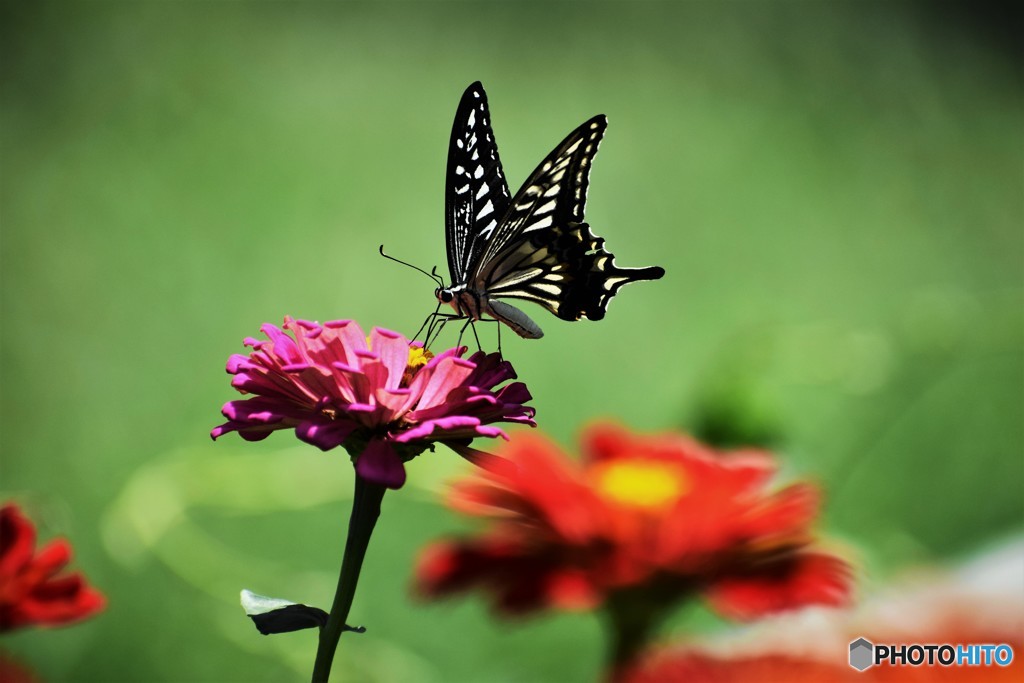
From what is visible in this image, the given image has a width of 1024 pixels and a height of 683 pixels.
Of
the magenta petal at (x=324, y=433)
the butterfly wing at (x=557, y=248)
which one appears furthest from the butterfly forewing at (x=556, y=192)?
the magenta petal at (x=324, y=433)

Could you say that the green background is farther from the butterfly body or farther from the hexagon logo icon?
the hexagon logo icon

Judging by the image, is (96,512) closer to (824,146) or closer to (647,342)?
(647,342)

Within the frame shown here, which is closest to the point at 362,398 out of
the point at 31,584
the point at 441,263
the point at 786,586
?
the point at 31,584

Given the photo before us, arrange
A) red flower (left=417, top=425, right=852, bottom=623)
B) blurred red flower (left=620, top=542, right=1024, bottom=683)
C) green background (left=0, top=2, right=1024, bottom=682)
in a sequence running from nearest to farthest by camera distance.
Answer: blurred red flower (left=620, top=542, right=1024, bottom=683), red flower (left=417, top=425, right=852, bottom=623), green background (left=0, top=2, right=1024, bottom=682)

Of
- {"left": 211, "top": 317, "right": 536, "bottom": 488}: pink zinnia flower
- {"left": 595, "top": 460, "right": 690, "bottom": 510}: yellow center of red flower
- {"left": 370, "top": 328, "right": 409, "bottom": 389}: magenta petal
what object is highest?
{"left": 595, "top": 460, "right": 690, "bottom": 510}: yellow center of red flower

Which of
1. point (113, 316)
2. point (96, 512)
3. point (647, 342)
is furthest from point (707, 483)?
point (113, 316)

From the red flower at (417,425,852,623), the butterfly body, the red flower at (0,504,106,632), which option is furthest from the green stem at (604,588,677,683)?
the red flower at (0,504,106,632)

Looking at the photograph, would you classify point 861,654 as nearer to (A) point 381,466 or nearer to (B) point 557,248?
(A) point 381,466
